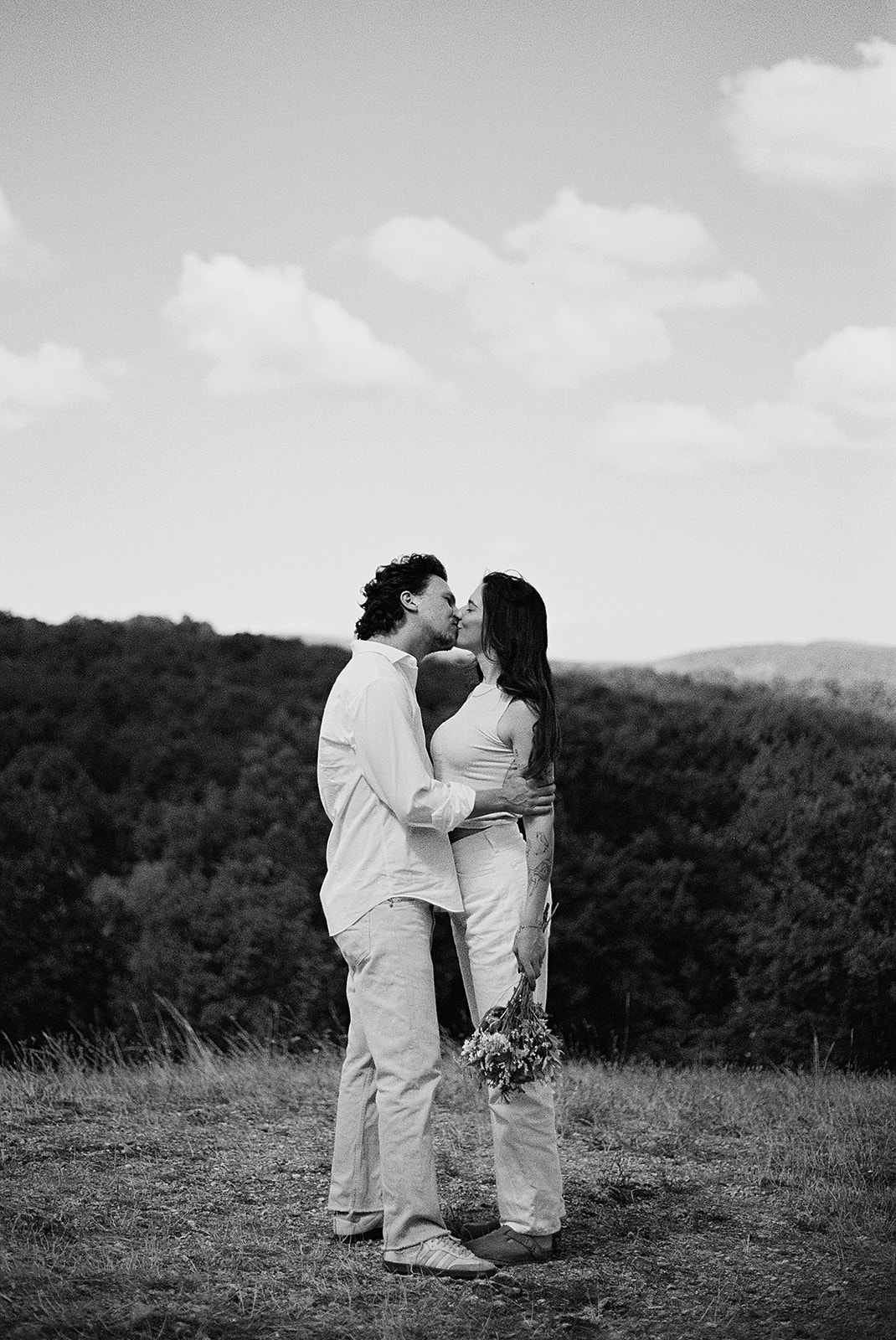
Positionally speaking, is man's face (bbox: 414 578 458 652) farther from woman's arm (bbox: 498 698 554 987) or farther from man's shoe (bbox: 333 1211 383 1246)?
man's shoe (bbox: 333 1211 383 1246)

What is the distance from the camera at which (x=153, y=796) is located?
65.5 feet

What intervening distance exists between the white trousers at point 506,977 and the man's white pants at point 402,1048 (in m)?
0.16

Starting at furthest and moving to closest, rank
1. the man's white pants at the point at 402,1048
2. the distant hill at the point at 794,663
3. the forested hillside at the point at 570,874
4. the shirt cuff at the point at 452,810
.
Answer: the distant hill at the point at 794,663 → the forested hillside at the point at 570,874 → the man's white pants at the point at 402,1048 → the shirt cuff at the point at 452,810

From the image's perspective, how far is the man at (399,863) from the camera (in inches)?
164

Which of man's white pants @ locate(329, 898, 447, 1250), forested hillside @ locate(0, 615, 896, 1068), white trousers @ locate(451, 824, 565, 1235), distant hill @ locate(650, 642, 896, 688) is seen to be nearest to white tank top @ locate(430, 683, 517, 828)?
white trousers @ locate(451, 824, 565, 1235)

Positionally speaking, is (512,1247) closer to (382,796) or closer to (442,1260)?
(442,1260)

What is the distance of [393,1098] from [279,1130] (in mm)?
2646

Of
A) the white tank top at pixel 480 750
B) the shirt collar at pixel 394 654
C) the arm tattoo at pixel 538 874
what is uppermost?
the shirt collar at pixel 394 654

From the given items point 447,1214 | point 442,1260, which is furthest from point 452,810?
point 447,1214

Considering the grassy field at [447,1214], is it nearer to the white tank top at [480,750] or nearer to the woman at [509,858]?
the woman at [509,858]

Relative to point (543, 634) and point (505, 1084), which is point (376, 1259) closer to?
point (505, 1084)

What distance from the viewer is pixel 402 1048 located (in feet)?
13.9

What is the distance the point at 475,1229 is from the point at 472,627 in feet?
6.76

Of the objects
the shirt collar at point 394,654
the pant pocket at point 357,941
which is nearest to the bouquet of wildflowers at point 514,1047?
the pant pocket at point 357,941
